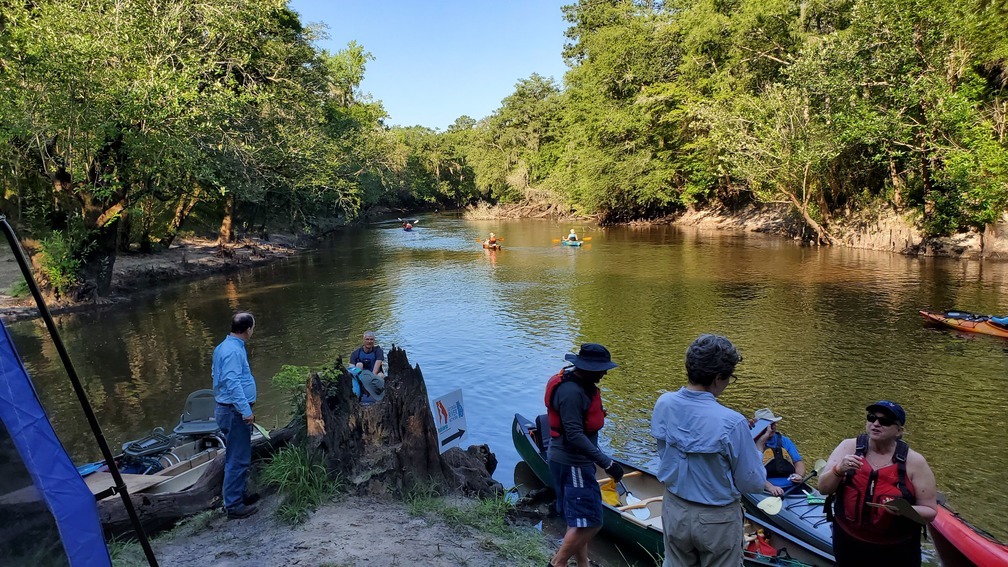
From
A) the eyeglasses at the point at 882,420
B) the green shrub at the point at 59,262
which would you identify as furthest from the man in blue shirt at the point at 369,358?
the green shrub at the point at 59,262

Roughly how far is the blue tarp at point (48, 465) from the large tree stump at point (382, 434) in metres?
3.31

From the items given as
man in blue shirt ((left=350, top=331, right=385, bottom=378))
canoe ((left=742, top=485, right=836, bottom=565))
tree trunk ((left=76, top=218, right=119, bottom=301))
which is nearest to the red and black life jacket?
canoe ((left=742, top=485, right=836, bottom=565))

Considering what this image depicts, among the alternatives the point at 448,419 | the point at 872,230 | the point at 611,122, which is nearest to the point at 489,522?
the point at 448,419

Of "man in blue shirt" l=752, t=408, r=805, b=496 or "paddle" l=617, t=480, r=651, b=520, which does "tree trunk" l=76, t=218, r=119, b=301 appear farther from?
"man in blue shirt" l=752, t=408, r=805, b=496

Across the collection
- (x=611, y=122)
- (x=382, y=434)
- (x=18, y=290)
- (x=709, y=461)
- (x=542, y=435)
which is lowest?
(x=542, y=435)

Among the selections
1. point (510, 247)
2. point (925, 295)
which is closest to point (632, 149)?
point (510, 247)

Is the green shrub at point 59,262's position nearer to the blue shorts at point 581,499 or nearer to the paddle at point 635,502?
the paddle at point 635,502

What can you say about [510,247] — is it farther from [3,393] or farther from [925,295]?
[3,393]

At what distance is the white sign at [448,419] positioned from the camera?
303 inches

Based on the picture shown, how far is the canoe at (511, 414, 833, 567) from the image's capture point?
5.67 metres

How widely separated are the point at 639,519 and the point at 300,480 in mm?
3749

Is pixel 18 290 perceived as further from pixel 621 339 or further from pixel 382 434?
pixel 621 339

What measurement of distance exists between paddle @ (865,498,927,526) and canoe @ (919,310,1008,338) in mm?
14292

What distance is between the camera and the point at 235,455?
19.3ft
